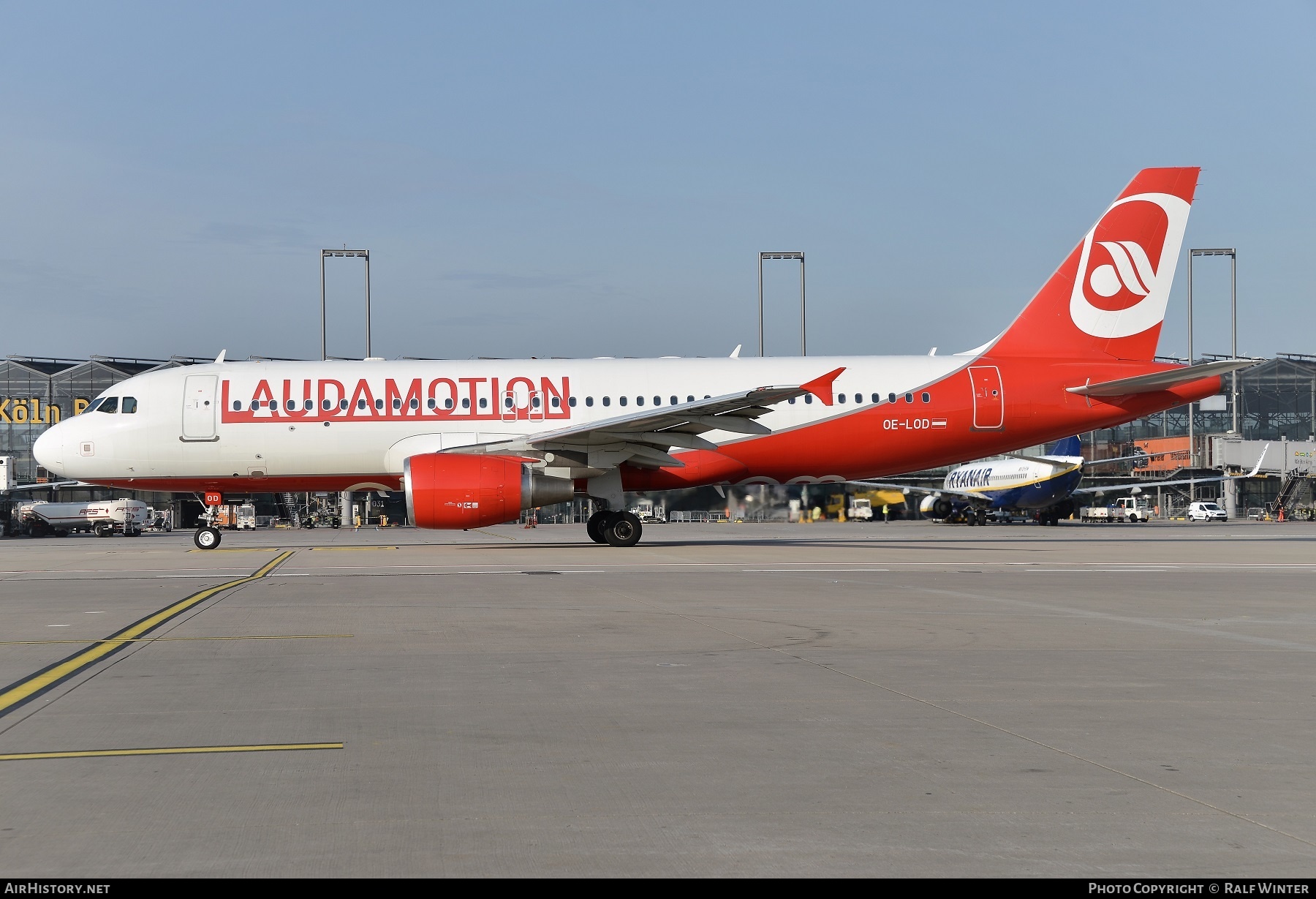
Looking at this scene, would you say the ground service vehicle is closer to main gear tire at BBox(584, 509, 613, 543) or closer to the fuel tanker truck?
main gear tire at BBox(584, 509, 613, 543)

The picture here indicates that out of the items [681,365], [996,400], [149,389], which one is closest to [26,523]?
[149,389]

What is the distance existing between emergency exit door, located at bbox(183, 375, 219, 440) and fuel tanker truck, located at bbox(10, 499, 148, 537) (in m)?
21.4

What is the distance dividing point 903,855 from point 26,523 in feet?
162

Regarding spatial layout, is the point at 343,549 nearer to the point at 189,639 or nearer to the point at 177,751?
the point at 189,639

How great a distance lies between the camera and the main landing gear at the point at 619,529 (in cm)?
2431

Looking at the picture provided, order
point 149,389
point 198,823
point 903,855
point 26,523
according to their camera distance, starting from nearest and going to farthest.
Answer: point 903,855 → point 198,823 → point 149,389 → point 26,523

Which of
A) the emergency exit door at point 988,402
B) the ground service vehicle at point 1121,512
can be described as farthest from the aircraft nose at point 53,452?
the ground service vehicle at point 1121,512

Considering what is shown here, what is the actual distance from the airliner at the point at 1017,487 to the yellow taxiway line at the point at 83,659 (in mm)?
38517

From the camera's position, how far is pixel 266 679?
7.40 metres

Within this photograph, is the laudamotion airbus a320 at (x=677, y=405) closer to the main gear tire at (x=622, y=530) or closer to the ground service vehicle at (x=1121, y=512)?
the main gear tire at (x=622, y=530)

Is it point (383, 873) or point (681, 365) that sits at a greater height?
point (681, 365)

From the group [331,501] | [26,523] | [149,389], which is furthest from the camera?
[331,501]

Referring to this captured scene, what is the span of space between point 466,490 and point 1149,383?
1468 cm
